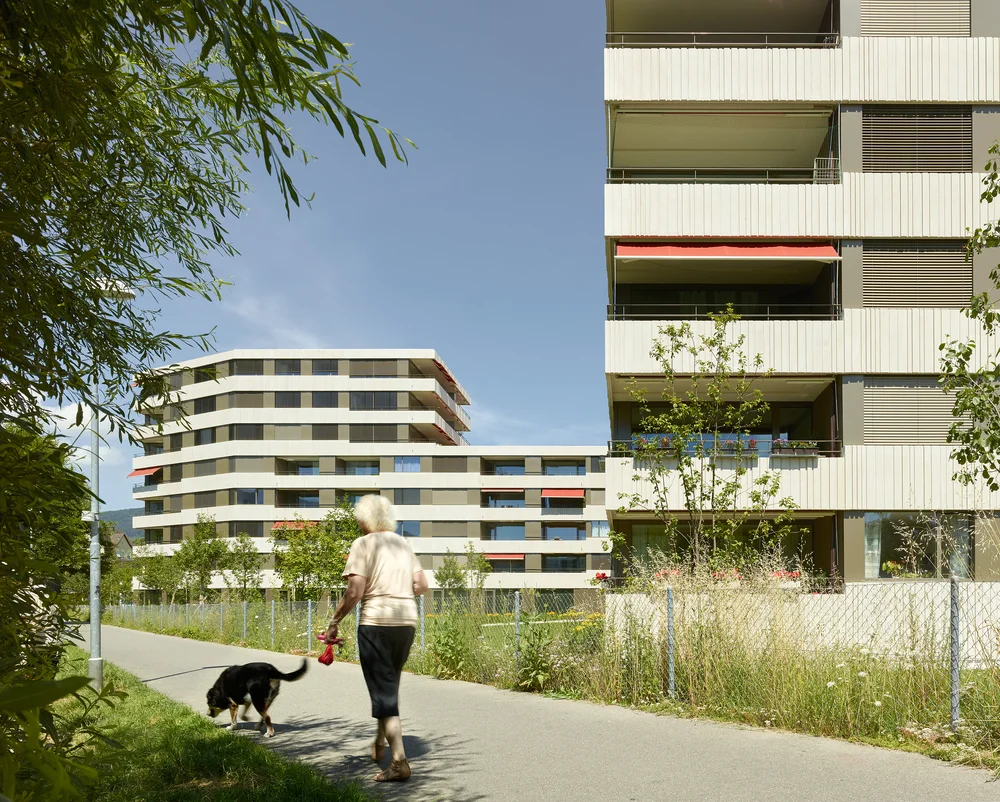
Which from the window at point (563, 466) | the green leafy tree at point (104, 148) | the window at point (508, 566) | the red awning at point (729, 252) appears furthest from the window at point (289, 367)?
the green leafy tree at point (104, 148)

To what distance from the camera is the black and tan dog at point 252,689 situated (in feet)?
27.6

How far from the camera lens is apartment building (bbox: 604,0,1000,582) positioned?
70.3ft

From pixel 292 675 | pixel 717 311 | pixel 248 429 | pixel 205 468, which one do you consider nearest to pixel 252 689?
pixel 292 675

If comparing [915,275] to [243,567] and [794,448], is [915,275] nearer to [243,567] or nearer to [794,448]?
[794,448]

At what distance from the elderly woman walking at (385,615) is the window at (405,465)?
6069 centimetres

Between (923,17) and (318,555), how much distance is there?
3268 cm

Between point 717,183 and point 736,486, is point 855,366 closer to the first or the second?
point 717,183

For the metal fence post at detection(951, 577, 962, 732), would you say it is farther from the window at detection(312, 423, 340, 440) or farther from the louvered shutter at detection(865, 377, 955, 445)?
the window at detection(312, 423, 340, 440)

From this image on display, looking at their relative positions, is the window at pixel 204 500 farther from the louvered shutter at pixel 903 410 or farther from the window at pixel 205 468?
the louvered shutter at pixel 903 410

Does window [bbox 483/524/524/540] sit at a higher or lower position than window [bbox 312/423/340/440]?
lower

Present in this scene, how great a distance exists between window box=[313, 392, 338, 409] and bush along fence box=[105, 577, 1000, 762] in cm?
5577

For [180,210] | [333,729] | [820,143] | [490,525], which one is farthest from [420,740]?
[490,525]

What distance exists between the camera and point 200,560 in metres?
56.8

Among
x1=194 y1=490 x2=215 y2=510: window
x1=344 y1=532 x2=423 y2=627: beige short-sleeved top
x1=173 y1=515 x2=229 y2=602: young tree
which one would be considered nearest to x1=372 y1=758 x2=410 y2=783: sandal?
x1=344 y1=532 x2=423 y2=627: beige short-sleeved top
